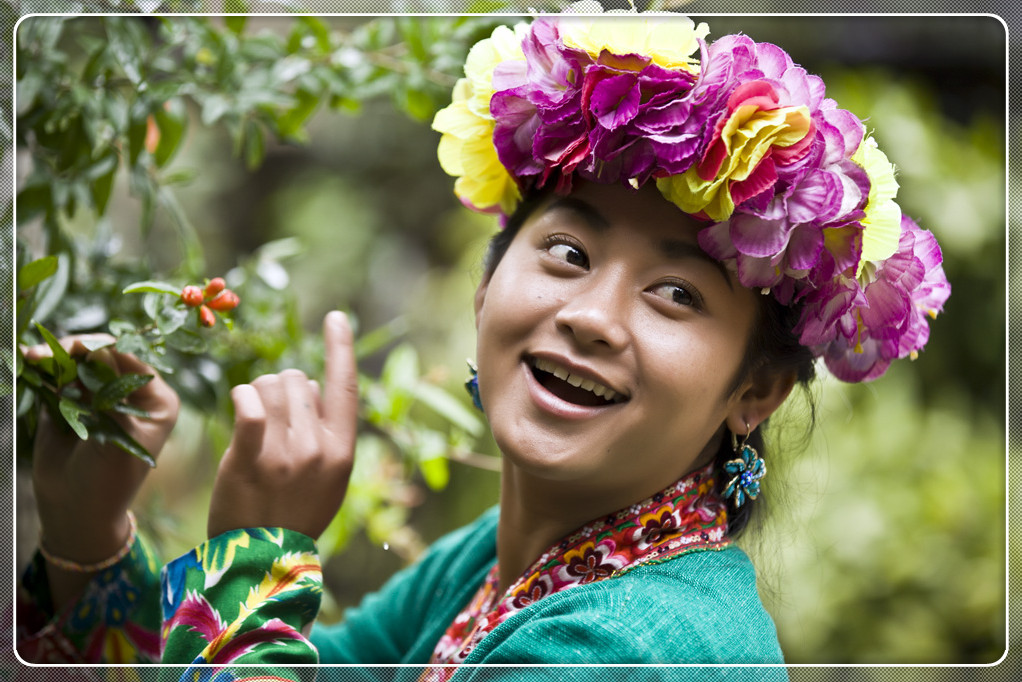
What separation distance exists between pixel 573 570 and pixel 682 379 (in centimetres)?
22

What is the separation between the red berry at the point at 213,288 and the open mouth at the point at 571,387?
30 centimetres

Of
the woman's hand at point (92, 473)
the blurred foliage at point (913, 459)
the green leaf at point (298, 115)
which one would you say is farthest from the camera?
the blurred foliage at point (913, 459)

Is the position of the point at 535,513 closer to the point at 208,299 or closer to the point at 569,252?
the point at 569,252

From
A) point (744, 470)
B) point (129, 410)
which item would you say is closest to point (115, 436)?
point (129, 410)

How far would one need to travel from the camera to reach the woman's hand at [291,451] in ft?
2.89

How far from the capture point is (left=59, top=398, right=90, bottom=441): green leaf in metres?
0.82

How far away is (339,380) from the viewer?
37.4 inches

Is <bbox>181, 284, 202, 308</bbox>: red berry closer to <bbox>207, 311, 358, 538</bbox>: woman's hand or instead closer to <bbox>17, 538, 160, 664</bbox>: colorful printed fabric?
<bbox>207, 311, 358, 538</bbox>: woman's hand

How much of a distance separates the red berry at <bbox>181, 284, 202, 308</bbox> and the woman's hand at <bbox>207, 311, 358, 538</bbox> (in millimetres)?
91

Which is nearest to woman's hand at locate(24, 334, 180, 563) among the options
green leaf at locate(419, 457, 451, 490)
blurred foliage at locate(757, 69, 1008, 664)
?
green leaf at locate(419, 457, 451, 490)

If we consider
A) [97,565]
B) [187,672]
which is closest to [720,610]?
[187,672]

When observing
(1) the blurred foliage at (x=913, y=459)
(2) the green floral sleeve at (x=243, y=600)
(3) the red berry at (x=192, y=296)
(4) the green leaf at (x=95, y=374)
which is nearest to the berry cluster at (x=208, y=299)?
(3) the red berry at (x=192, y=296)

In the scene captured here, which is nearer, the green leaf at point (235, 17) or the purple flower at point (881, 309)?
the purple flower at point (881, 309)

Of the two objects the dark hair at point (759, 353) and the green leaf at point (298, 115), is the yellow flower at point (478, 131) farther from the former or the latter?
the green leaf at point (298, 115)
